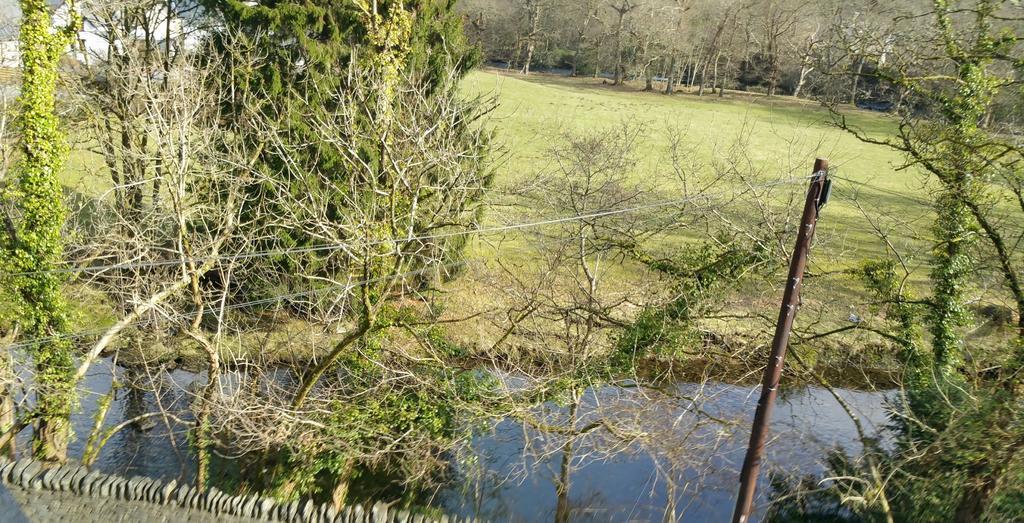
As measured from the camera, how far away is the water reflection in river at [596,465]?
515 inches

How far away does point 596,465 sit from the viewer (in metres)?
14.9

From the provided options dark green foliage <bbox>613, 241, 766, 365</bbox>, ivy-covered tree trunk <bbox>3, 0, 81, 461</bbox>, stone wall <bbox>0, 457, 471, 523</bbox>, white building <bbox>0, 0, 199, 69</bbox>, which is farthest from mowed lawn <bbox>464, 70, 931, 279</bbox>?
stone wall <bbox>0, 457, 471, 523</bbox>

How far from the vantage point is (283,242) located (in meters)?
17.4

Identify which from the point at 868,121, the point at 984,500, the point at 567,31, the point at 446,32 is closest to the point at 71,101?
the point at 446,32

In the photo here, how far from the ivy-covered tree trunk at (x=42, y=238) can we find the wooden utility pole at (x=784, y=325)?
10639mm

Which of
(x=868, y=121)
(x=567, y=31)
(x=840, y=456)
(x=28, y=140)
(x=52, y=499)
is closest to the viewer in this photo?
(x=52, y=499)

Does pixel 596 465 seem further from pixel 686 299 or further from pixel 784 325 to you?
pixel 784 325

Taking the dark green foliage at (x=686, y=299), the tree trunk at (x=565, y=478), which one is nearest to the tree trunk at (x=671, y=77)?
the dark green foliage at (x=686, y=299)

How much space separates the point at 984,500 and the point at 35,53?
15.6 metres

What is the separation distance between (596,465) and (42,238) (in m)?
10.8

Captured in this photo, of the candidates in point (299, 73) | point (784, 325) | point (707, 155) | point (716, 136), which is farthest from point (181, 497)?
point (716, 136)

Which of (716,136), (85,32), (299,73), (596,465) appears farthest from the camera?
(716,136)

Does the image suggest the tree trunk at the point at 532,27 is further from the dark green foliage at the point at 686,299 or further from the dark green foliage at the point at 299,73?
the dark green foliage at the point at 686,299

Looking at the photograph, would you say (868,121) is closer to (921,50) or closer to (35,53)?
(921,50)
